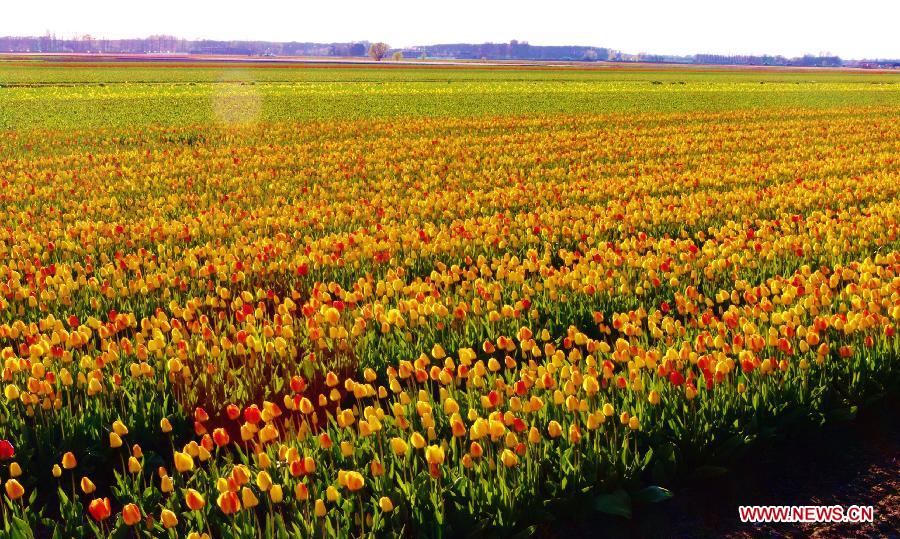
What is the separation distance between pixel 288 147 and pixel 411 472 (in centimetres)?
1784

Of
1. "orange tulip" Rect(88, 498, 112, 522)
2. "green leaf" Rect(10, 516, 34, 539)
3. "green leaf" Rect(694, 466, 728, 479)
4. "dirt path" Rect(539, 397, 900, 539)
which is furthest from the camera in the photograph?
"green leaf" Rect(694, 466, 728, 479)

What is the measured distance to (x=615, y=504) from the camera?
3.87m

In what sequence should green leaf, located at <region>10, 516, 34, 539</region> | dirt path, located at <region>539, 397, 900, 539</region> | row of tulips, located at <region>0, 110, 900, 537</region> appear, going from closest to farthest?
green leaf, located at <region>10, 516, 34, 539</region> < row of tulips, located at <region>0, 110, 900, 537</region> < dirt path, located at <region>539, 397, 900, 539</region>

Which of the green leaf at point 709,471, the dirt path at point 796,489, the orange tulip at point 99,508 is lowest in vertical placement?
the dirt path at point 796,489

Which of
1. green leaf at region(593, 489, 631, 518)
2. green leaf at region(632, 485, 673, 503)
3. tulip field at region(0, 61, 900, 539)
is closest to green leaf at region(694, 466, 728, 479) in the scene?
tulip field at region(0, 61, 900, 539)

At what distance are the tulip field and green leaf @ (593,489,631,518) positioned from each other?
11 millimetres

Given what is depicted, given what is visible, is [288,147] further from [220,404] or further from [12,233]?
[220,404]

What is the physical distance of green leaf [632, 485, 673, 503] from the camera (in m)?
3.96

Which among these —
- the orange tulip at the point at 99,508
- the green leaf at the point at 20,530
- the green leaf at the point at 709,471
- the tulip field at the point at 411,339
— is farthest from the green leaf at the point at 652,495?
the green leaf at the point at 20,530

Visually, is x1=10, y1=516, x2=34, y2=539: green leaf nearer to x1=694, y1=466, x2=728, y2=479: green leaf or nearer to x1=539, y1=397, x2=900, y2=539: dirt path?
x1=539, y1=397, x2=900, y2=539: dirt path

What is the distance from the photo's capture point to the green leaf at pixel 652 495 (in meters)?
3.96

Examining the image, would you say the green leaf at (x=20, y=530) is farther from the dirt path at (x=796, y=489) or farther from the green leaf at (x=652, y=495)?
the green leaf at (x=652, y=495)

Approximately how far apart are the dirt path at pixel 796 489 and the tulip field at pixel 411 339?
0.38ft

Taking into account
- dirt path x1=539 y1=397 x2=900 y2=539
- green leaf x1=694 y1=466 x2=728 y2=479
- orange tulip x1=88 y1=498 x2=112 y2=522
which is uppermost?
orange tulip x1=88 y1=498 x2=112 y2=522
